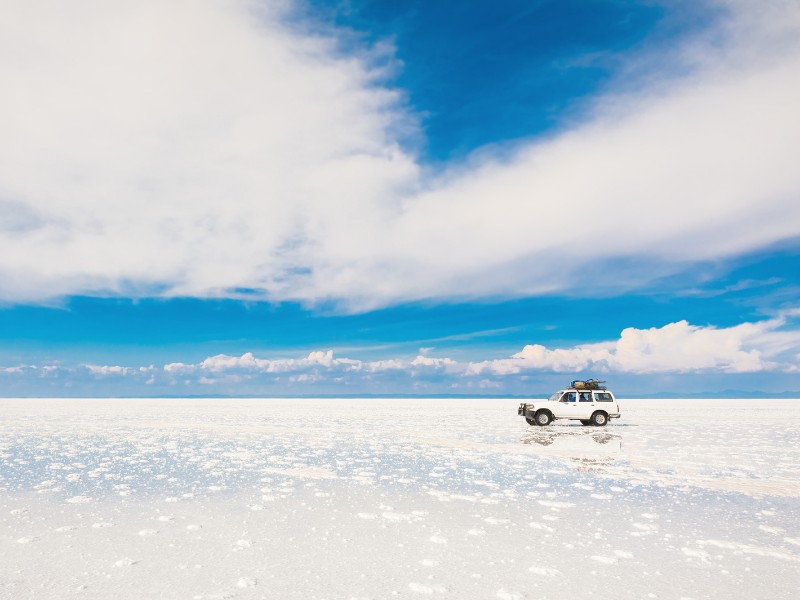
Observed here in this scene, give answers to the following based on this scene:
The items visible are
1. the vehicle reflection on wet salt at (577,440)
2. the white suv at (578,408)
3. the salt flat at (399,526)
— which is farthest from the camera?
the white suv at (578,408)

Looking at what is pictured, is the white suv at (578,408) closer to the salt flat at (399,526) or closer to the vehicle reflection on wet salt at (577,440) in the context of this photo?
the vehicle reflection on wet salt at (577,440)

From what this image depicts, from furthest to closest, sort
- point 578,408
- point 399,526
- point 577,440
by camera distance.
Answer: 1. point 578,408
2. point 577,440
3. point 399,526

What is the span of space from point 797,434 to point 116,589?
32.3 meters

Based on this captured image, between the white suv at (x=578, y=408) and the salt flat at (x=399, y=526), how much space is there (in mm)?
12524

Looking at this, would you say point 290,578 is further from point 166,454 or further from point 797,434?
point 797,434

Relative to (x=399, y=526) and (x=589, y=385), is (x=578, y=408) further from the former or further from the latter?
(x=399, y=526)

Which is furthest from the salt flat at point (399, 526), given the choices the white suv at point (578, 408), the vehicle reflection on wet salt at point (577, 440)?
the white suv at point (578, 408)

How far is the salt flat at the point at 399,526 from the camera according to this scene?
19.6 feet

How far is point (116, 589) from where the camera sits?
5.78 m

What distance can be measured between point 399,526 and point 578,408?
23536 millimetres

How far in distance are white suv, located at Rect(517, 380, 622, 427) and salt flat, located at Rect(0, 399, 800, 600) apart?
41.1 ft

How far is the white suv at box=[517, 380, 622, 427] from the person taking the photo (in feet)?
97.5

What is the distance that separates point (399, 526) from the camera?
8.53 meters

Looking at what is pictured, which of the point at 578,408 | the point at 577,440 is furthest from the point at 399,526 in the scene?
the point at 578,408
